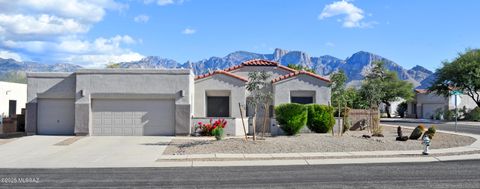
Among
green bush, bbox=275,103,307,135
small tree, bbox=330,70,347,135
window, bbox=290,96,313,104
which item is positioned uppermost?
small tree, bbox=330,70,347,135

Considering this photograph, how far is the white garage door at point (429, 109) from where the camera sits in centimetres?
6144

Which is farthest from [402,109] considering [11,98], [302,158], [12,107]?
[302,158]

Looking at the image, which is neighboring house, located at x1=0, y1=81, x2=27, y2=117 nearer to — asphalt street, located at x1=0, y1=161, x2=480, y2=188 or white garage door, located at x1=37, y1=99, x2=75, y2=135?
white garage door, located at x1=37, y1=99, x2=75, y2=135

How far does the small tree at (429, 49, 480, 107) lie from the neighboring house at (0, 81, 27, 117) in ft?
135

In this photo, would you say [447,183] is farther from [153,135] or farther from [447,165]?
[153,135]

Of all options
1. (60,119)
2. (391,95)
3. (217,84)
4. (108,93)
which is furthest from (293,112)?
(391,95)

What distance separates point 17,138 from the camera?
989 inches

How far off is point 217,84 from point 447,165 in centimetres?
1659

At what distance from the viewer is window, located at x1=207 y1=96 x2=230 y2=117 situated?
30.5 meters

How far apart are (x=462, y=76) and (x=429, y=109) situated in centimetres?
1221

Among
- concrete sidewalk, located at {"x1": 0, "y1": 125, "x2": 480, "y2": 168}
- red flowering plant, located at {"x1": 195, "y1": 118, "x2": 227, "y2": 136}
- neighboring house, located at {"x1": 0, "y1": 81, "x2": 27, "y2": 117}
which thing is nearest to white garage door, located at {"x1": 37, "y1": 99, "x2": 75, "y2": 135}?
concrete sidewalk, located at {"x1": 0, "y1": 125, "x2": 480, "y2": 168}

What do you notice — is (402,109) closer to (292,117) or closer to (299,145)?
(292,117)

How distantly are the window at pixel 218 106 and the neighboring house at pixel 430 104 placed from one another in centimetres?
3610

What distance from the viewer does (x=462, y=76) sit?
51125 millimetres
